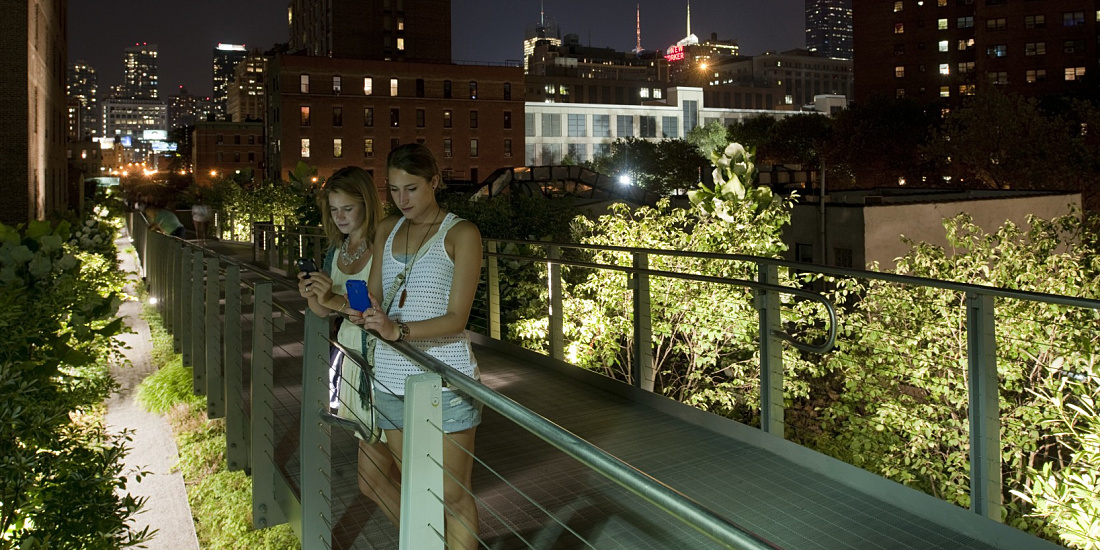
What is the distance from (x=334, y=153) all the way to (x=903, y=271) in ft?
223

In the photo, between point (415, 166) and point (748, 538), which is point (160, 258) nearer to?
point (415, 166)

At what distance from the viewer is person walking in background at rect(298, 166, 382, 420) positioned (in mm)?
3916

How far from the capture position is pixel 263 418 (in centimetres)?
502

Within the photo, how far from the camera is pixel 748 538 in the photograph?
4.94ft

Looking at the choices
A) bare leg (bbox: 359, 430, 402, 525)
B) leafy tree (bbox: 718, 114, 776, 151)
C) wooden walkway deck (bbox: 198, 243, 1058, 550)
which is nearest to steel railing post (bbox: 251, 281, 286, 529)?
wooden walkway deck (bbox: 198, 243, 1058, 550)

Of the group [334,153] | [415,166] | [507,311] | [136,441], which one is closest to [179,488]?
[136,441]

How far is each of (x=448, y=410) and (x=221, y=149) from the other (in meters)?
116

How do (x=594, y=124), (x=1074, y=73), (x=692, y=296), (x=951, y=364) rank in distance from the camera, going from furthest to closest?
(x=594, y=124), (x=1074, y=73), (x=692, y=296), (x=951, y=364)

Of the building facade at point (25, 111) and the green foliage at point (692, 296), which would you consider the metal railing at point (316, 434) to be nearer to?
the green foliage at point (692, 296)

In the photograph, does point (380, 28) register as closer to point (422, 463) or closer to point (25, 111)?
point (25, 111)

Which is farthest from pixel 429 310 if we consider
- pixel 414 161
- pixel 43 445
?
pixel 43 445

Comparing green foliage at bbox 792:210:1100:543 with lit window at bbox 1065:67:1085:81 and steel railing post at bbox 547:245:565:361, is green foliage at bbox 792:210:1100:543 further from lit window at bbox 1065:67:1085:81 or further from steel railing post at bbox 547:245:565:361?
lit window at bbox 1065:67:1085:81

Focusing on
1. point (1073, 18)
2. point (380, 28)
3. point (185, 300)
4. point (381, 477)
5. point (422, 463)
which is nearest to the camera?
point (422, 463)

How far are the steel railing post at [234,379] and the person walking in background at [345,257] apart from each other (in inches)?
51.5
